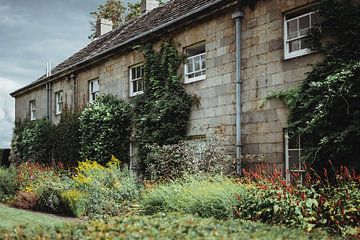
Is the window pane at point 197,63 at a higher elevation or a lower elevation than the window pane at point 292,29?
lower

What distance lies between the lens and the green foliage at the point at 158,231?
15.6 feet

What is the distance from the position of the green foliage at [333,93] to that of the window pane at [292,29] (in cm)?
86

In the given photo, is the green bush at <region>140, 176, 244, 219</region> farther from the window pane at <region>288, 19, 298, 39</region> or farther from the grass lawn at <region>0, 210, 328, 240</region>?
the window pane at <region>288, 19, 298, 39</region>

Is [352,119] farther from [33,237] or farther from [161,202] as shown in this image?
[33,237]

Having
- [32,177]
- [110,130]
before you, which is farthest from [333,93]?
[32,177]

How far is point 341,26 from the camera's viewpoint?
33.1 feet

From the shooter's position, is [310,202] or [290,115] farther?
[290,115]

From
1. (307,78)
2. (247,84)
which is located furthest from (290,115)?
(247,84)

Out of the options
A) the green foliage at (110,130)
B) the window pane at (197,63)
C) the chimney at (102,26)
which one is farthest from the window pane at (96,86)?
the chimney at (102,26)

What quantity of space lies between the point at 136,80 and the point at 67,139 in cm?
575

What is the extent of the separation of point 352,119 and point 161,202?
14.4 ft

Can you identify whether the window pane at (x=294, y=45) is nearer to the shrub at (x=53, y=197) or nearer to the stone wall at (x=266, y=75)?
the stone wall at (x=266, y=75)

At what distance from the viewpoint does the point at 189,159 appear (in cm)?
1273

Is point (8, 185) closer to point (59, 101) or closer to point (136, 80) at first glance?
point (136, 80)
